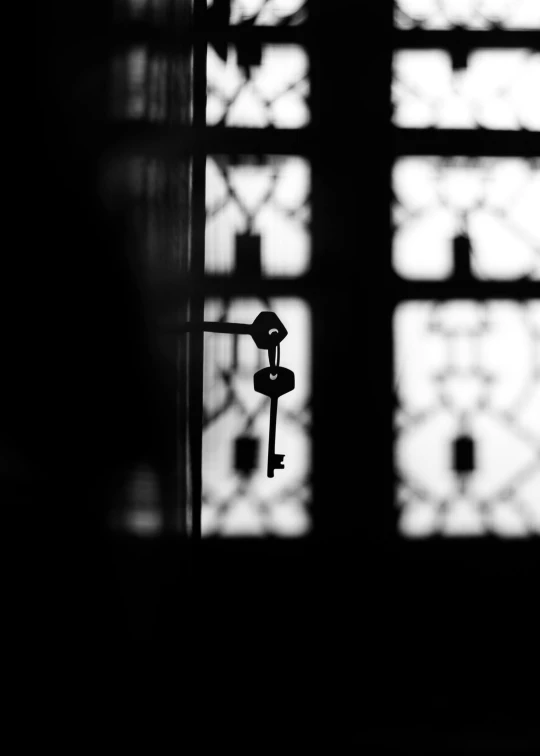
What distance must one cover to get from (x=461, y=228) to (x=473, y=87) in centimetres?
36

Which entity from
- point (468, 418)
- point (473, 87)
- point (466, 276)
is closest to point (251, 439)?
point (468, 418)

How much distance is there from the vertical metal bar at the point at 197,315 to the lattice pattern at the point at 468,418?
20.9 inches

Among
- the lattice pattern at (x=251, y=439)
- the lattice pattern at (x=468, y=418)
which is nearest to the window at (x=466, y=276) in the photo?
the lattice pattern at (x=468, y=418)

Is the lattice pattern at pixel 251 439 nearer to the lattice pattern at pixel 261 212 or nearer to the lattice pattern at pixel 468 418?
the lattice pattern at pixel 261 212

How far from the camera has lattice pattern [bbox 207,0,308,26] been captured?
144 cm

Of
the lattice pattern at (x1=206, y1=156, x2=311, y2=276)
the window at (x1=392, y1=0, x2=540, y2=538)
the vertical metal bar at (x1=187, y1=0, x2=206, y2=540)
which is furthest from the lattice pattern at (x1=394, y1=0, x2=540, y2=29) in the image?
the vertical metal bar at (x1=187, y1=0, x2=206, y2=540)

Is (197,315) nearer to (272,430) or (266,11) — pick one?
(272,430)

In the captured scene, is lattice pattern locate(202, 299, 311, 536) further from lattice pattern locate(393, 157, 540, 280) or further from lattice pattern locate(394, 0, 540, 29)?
lattice pattern locate(394, 0, 540, 29)

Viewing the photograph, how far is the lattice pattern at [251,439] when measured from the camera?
4.39ft

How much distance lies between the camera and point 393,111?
143 cm

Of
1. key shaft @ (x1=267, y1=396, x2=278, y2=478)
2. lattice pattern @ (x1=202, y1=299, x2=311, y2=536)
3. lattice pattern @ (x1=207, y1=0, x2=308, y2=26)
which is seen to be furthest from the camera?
lattice pattern @ (x1=207, y1=0, x2=308, y2=26)

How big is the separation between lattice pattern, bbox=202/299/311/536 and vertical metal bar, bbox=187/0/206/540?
0.93 ft

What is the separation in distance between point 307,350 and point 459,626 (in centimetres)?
65

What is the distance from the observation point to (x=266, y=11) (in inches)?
57.8
